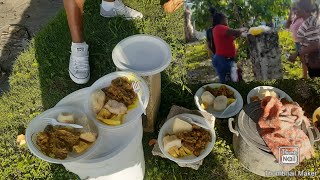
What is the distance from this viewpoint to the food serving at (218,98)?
145 inches

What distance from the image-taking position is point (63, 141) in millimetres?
2609

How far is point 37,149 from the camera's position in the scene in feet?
8.55

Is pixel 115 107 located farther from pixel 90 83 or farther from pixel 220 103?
pixel 90 83

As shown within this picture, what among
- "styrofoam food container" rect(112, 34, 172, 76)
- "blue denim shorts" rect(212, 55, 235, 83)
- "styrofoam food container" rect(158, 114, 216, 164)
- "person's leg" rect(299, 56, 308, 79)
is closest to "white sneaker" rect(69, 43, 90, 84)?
"styrofoam food container" rect(112, 34, 172, 76)

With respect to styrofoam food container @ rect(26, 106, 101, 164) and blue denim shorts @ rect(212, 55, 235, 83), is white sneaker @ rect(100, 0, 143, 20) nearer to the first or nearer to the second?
blue denim shorts @ rect(212, 55, 235, 83)

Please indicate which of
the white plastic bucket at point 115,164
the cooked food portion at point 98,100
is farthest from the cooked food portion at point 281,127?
the cooked food portion at point 98,100

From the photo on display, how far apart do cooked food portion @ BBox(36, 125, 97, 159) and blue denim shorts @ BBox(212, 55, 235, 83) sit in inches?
66.3

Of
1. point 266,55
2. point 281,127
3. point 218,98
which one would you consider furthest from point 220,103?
point 281,127

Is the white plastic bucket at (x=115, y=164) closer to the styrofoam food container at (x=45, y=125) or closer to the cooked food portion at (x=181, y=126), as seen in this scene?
the styrofoam food container at (x=45, y=125)

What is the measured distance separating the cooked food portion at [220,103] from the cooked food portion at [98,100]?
130 centimetres

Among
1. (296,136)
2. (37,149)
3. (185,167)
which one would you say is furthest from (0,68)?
(296,136)

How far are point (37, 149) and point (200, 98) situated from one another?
1.75 metres

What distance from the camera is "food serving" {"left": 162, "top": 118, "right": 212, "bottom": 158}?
3268 millimetres

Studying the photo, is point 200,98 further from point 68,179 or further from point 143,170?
point 68,179
